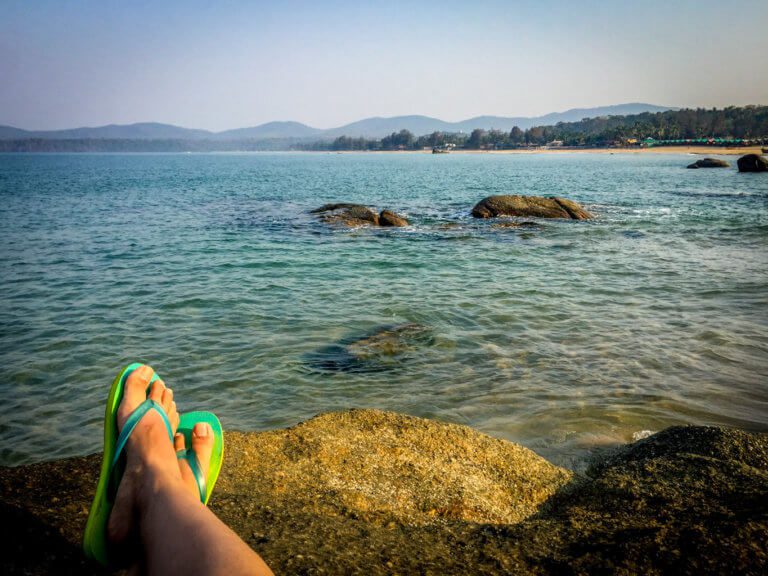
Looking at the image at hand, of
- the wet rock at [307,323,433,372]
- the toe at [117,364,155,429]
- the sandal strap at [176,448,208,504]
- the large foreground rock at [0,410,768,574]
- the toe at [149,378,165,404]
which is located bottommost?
the wet rock at [307,323,433,372]

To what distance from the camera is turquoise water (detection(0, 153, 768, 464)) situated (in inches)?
225

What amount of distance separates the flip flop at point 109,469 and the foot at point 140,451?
3 centimetres

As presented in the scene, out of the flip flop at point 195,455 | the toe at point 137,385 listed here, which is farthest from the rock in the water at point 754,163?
the toe at point 137,385

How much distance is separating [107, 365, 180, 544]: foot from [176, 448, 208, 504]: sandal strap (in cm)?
20

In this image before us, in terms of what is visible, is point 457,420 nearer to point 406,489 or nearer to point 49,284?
point 406,489

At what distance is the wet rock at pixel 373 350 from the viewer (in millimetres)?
6938

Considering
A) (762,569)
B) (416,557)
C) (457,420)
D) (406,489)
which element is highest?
(762,569)

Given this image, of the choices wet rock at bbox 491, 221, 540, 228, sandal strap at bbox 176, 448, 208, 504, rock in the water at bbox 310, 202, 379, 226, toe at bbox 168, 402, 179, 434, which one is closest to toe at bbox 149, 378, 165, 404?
toe at bbox 168, 402, 179, 434

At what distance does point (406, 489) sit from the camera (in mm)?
3619

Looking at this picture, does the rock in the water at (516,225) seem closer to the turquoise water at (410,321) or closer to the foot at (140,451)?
the turquoise water at (410,321)

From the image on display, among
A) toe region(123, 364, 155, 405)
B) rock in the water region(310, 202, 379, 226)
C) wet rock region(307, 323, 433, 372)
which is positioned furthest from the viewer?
rock in the water region(310, 202, 379, 226)

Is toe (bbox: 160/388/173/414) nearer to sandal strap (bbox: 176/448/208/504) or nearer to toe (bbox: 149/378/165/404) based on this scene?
toe (bbox: 149/378/165/404)

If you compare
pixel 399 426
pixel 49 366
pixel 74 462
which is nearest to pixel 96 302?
pixel 49 366

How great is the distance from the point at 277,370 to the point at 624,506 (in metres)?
4.84
